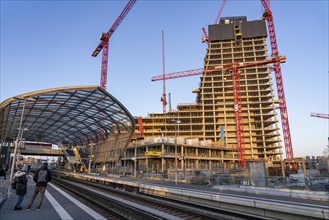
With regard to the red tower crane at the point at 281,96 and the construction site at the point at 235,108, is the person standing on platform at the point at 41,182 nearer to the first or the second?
the construction site at the point at 235,108

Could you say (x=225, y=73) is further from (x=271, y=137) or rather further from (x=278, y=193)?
(x=278, y=193)

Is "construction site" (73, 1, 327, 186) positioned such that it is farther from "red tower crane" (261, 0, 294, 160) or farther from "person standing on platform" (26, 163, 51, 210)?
"person standing on platform" (26, 163, 51, 210)

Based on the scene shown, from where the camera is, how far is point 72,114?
48.4m

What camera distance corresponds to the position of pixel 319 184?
16.5 m

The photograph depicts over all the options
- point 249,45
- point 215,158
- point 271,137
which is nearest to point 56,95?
point 215,158

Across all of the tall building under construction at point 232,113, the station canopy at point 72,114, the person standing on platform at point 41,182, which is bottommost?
the person standing on platform at point 41,182

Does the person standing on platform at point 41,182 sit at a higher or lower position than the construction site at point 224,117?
lower

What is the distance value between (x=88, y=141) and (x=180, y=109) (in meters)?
49.4

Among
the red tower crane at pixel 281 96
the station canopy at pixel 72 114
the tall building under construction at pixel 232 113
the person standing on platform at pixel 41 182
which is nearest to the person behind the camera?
the person standing on platform at pixel 41 182

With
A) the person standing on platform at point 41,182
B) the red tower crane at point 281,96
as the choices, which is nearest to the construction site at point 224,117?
the red tower crane at point 281,96

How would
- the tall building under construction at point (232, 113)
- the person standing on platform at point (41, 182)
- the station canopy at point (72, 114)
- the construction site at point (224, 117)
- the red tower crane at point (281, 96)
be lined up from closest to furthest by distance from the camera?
the person standing on platform at point (41, 182) → the station canopy at point (72, 114) → the construction site at point (224, 117) → the red tower crane at point (281, 96) → the tall building under construction at point (232, 113)

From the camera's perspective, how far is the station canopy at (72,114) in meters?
34.2

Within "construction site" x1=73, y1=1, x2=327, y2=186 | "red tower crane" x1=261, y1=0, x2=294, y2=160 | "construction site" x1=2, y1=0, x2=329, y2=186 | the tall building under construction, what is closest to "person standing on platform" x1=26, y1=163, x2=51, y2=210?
"construction site" x1=2, y1=0, x2=329, y2=186

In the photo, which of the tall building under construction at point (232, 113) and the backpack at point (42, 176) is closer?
the backpack at point (42, 176)
